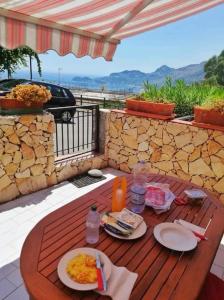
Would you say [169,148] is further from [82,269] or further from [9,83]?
[9,83]

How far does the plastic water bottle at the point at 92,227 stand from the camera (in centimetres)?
151

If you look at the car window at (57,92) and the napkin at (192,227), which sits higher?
the car window at (57,92)

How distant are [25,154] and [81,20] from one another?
209 cm

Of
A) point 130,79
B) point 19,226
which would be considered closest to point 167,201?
point 19,226

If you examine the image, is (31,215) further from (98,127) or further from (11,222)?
(98,127)

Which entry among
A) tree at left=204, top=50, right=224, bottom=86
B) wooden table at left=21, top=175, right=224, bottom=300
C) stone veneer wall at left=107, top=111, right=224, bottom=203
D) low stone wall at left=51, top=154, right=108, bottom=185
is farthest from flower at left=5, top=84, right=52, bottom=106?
tree at left=204, top=50, right=224, bottom=86

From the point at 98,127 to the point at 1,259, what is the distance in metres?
3.17

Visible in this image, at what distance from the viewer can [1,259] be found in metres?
2.47

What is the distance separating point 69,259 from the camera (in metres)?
1.34

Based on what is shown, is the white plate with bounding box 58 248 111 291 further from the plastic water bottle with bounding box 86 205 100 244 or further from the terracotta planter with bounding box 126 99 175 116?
the terracotta planter with bounding box 126 99 175 116

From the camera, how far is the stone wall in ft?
11.4

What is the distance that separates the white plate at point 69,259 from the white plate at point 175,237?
416 millimetres

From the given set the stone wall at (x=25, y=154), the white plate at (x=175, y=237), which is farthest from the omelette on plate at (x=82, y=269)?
the stone wall at (x=25, y=154)

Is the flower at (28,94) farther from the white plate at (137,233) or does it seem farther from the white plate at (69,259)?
the white plate at (69,259)
